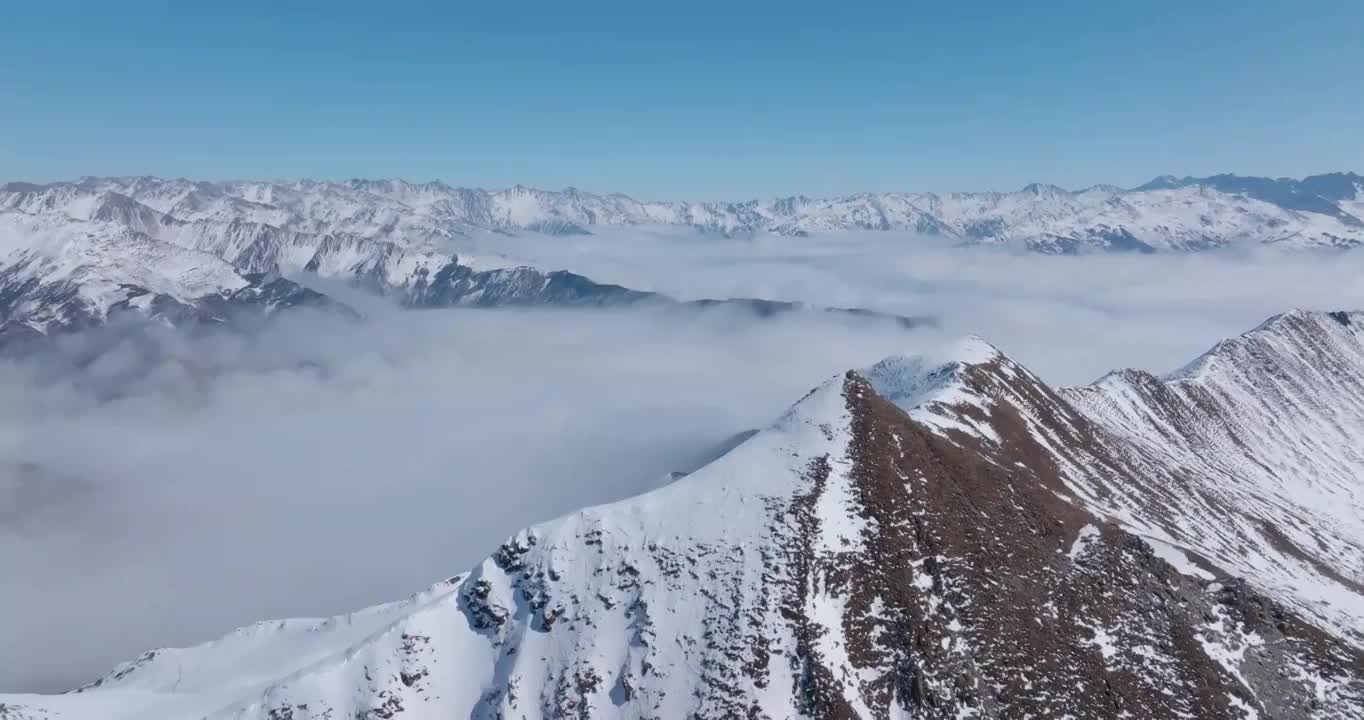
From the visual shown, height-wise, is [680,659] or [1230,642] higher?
[1230,642]

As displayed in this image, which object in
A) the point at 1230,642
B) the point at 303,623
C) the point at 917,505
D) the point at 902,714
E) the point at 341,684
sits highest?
the point at 917,505

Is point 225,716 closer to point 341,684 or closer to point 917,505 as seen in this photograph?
point 341,684

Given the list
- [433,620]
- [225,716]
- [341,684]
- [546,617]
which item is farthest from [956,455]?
[225,716]

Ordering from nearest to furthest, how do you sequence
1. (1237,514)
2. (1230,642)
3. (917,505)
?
(1230,642)
(917,505)
(1237,514)

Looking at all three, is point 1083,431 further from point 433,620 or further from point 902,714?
point 433,620

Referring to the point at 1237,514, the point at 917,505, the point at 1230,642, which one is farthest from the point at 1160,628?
the point at 1237,514

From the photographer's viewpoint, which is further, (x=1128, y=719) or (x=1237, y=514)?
(x=1237, y=514)

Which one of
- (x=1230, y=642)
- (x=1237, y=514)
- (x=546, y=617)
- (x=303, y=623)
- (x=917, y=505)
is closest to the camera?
(x=1230, y=642)
